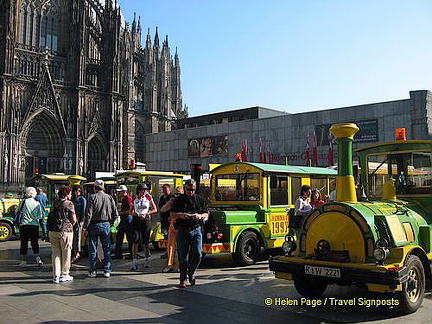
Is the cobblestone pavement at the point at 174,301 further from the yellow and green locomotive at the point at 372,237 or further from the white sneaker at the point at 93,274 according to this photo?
the yellow and green locomotive at the point at 372,237

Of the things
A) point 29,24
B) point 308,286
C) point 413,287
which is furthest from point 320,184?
point 29,24

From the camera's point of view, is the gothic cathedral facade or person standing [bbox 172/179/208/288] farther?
the gothic cathedral facade

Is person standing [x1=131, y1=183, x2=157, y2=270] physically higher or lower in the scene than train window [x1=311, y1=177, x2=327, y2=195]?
lower

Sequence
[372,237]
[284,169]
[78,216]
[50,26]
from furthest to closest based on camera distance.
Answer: [50,26]
[284,169]
[78,216]
[372,237]

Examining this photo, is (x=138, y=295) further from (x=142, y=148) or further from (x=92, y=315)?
(x=142, y=148)

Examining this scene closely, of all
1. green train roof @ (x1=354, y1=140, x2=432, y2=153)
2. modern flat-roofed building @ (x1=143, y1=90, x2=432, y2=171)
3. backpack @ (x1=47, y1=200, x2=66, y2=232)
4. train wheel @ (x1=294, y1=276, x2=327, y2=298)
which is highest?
modern flat-roofed building @ (x1=143, y1=90, x2=432, y2=171)

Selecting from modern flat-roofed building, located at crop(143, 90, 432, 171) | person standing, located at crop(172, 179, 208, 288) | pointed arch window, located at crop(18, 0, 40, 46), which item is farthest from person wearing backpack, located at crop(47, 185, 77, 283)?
pointed arch window, located at crop(18, 0, 40, 46)

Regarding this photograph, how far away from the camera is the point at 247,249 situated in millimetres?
9961

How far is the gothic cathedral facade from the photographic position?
1615 inches

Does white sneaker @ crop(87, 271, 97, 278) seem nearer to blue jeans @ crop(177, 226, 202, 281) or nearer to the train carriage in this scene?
blue jeans @ crop(177, 226, 202, 281)

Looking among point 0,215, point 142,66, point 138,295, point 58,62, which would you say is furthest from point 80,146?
point 138,295

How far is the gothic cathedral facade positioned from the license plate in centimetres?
3942

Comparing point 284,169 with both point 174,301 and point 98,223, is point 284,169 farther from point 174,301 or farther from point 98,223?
point 174,301

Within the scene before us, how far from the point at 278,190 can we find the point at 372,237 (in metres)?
5.20
